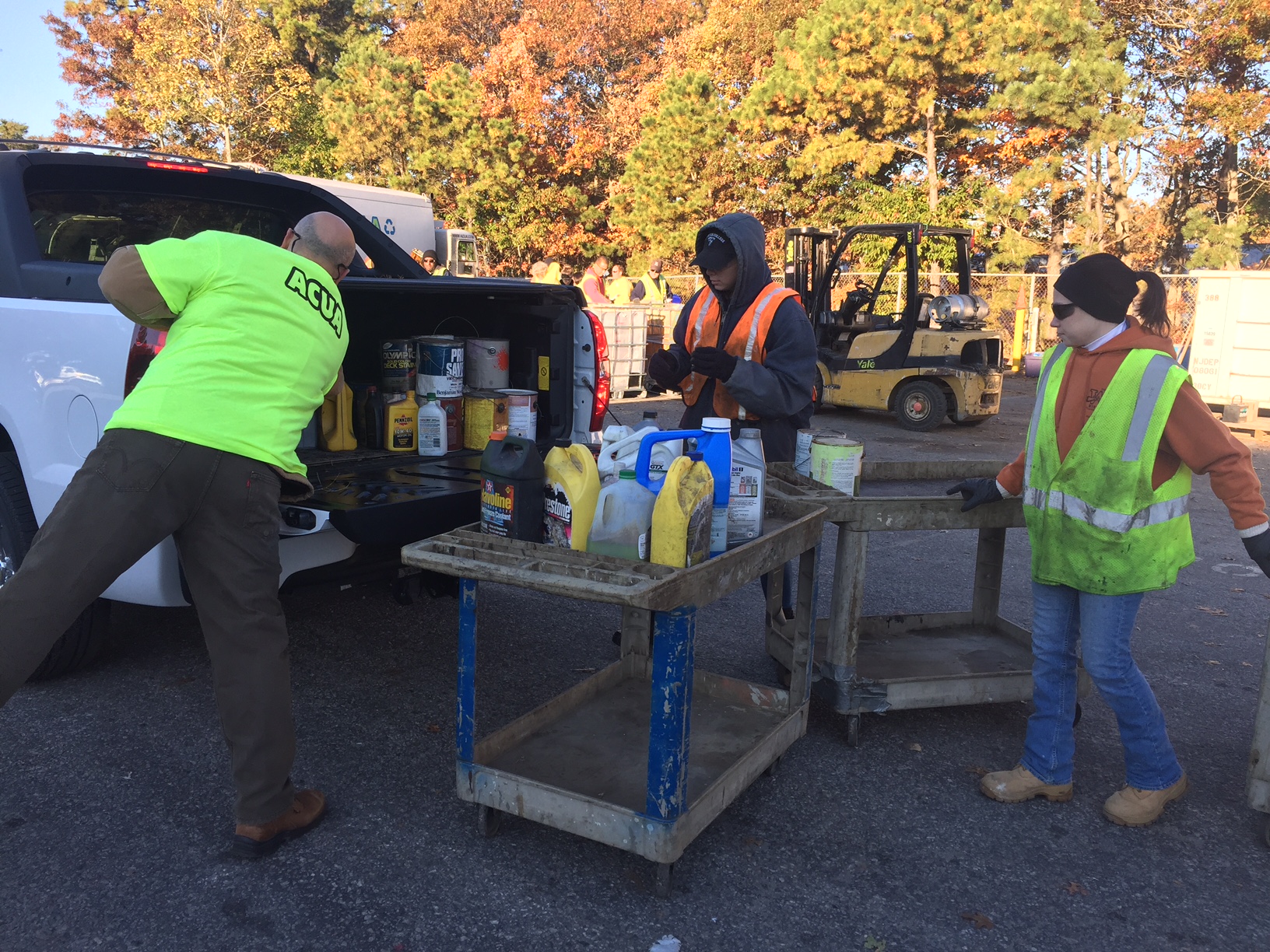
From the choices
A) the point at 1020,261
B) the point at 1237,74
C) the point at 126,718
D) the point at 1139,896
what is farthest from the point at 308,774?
the point at 1237,74

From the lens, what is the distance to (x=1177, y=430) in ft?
9.74

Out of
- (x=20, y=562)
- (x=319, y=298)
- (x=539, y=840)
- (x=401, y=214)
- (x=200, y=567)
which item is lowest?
(x=539, y=840)

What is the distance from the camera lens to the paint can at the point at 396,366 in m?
4.41

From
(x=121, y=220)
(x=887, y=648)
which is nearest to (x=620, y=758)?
(x=887, y=648)

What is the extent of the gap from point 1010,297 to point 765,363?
17.9 metres

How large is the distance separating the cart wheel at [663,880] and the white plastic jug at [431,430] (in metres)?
2.17

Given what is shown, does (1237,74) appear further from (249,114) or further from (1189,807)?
(249,114)

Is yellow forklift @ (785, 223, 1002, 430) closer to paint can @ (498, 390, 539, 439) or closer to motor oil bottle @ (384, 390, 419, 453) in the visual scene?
paint can @ (498, 390, 539, 439)

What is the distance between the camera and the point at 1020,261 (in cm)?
2200

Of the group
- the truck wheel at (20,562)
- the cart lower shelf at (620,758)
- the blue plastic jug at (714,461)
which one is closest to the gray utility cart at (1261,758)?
the cart lower shelf at (620,758)

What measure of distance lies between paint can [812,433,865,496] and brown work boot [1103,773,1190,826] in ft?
4.28

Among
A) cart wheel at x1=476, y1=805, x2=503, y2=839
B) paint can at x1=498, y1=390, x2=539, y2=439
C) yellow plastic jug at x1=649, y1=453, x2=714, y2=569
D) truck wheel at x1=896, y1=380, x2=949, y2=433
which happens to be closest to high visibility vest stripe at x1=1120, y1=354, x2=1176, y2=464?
yellow plastic jug at x1=649, y1=453, x2=714, y2=569

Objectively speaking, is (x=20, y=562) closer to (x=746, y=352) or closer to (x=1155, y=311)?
(x=746, y=352)

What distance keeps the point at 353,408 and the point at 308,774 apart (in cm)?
167
